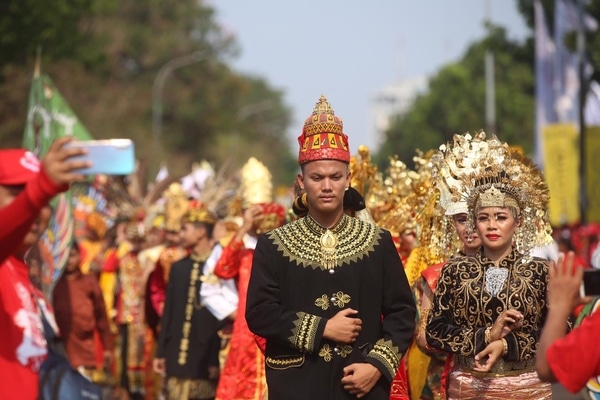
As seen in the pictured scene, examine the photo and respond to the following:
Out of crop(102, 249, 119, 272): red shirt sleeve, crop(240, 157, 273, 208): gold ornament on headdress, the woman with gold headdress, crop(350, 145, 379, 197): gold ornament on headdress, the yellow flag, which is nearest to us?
the woman with gold headdress

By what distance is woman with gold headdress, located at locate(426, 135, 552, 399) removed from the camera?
717 centimetres

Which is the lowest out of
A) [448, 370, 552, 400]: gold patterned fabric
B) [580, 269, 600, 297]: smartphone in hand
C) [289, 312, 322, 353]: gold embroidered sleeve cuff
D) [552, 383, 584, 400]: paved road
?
[552, 383, 584, 400]: paved road

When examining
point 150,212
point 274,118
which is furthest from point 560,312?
point 274,118

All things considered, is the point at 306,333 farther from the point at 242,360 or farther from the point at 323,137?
the point at 242,360

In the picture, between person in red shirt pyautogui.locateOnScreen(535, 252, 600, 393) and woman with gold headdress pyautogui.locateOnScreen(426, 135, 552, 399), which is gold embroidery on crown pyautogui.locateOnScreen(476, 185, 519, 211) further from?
person in red shirt pyautogui.locateOnScreen(535, 252, 600, 393)

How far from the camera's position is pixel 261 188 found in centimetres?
1282

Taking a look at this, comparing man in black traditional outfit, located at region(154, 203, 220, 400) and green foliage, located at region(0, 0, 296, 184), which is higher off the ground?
green foliage, located at region(0, 0, 296, 184)

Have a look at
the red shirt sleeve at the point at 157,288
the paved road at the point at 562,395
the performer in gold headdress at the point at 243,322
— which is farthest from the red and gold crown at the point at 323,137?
the paved road at the point at 562,395

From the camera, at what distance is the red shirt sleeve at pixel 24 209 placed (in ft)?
16.8

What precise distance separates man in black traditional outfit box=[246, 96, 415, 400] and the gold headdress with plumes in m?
0.82

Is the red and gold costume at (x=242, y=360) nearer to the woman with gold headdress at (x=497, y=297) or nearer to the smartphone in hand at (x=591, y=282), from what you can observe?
the smartphone in hand at (x=591, y=282)

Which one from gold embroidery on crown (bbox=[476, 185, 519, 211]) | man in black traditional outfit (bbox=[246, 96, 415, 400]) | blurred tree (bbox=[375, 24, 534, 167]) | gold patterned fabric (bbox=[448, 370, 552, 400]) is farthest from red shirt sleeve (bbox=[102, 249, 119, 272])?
blurred tree (bbox=[375, 24, 534, 167])

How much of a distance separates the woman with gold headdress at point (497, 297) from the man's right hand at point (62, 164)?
2755 mm

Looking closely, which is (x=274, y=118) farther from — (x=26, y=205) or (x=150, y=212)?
(x=26, y=205)
